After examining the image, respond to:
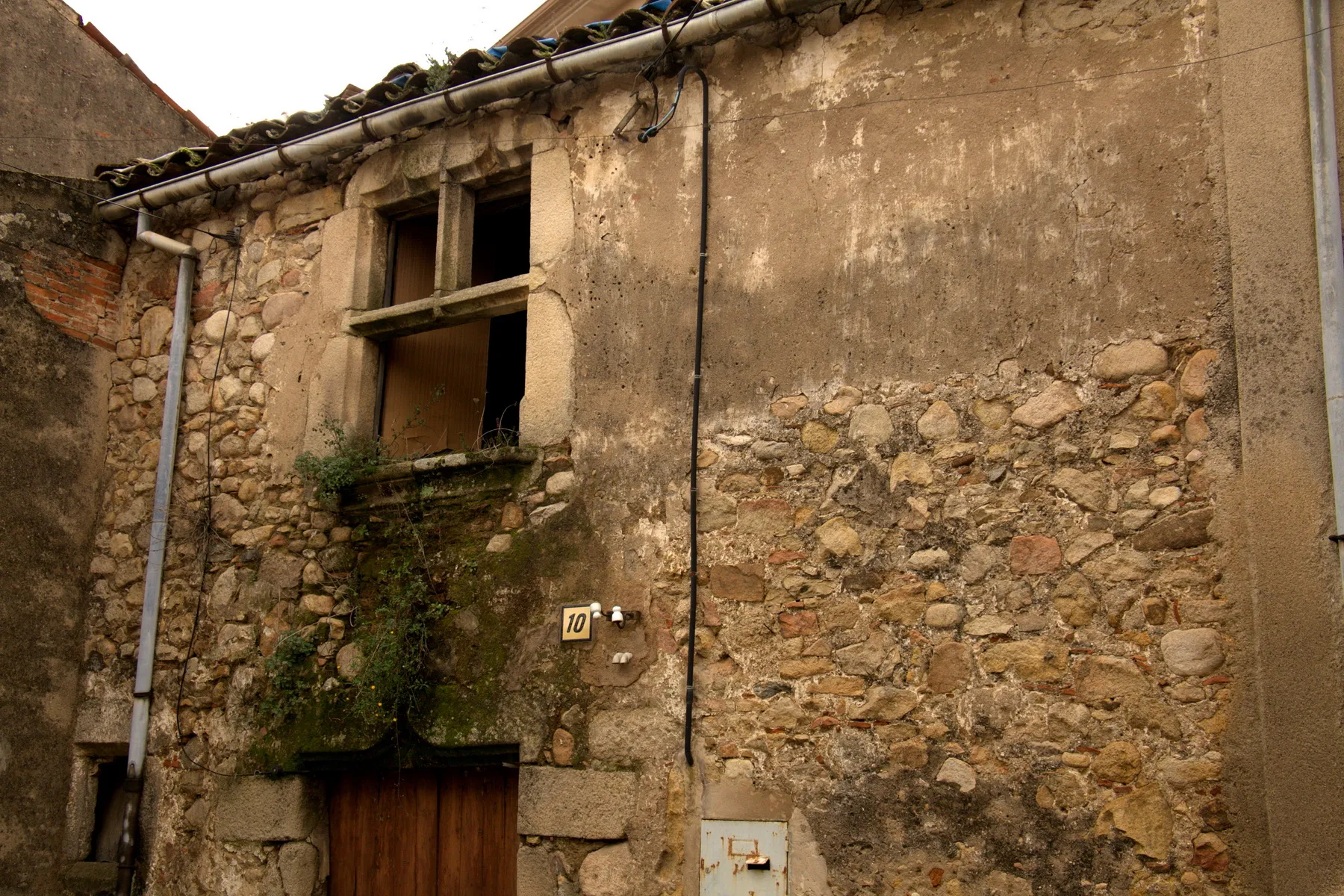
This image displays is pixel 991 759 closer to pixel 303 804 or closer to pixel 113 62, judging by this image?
pixel 303 804

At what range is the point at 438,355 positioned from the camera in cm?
638

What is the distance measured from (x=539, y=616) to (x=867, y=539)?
1435mm

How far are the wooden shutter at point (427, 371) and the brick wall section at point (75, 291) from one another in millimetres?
1708

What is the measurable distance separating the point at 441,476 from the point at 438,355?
987 millimetres

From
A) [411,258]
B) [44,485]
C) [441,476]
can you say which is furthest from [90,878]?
[411,258]

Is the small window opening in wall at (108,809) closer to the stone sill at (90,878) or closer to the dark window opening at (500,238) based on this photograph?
the stone sill at (90,878)

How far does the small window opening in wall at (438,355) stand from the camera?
244 inches

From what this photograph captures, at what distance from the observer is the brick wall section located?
6441mm

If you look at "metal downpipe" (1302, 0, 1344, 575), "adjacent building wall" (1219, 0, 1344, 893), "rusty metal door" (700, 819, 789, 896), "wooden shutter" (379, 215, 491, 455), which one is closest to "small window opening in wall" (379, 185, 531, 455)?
"wooden shutter" (379, 215, 491, 455)

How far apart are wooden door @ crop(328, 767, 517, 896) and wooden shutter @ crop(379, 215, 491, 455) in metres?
1.62

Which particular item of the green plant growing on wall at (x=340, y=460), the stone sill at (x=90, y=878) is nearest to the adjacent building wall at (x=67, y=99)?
the green plant growing on wall at (x=340, y=460)

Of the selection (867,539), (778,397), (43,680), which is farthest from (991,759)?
(43,680)

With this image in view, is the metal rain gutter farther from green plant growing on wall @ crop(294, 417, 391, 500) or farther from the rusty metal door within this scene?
the rusty metal door

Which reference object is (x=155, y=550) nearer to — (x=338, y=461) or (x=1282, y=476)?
(x=338, y=461)
